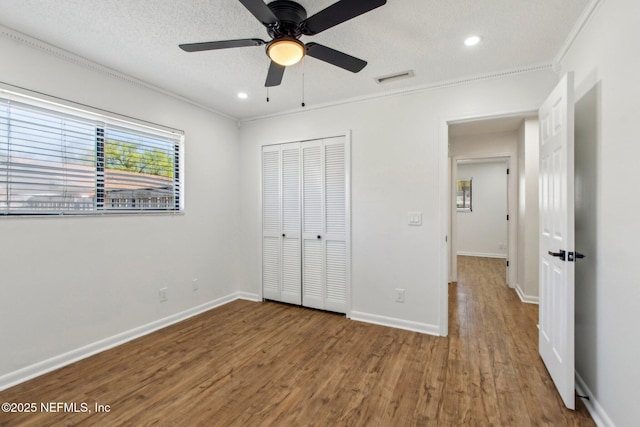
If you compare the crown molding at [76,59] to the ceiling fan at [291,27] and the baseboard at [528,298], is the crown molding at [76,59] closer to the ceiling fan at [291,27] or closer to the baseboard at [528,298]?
the ceiling fan at [291,27]

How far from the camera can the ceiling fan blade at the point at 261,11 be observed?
1448 millimetres

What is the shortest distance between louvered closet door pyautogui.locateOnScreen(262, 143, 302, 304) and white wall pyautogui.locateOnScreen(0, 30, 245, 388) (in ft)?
1.75

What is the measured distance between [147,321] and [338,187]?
248cm

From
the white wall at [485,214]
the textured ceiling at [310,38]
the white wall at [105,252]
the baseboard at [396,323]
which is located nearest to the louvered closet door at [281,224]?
the white wall at [105,252]

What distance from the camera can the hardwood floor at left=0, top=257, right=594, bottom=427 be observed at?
1792 millimetres

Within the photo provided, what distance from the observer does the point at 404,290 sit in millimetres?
3113

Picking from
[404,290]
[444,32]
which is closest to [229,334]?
[404,290]

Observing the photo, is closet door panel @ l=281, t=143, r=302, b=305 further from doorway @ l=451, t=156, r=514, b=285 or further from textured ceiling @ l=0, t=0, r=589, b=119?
doorway @ l=451, t=156, r=514, b=285

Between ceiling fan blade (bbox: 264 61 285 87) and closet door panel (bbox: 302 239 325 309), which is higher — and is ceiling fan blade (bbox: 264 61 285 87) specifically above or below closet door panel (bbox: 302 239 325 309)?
above

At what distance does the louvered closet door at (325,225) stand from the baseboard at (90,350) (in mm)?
1379

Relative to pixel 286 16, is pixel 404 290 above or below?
below

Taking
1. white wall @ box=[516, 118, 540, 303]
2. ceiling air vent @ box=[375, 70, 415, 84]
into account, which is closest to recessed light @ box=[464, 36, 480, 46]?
ceiling air vent @ box=[375, 70, 415, 84]

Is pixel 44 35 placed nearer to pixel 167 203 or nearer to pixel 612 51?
pixel 167 203

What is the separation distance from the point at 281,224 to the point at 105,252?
6.23 ft
